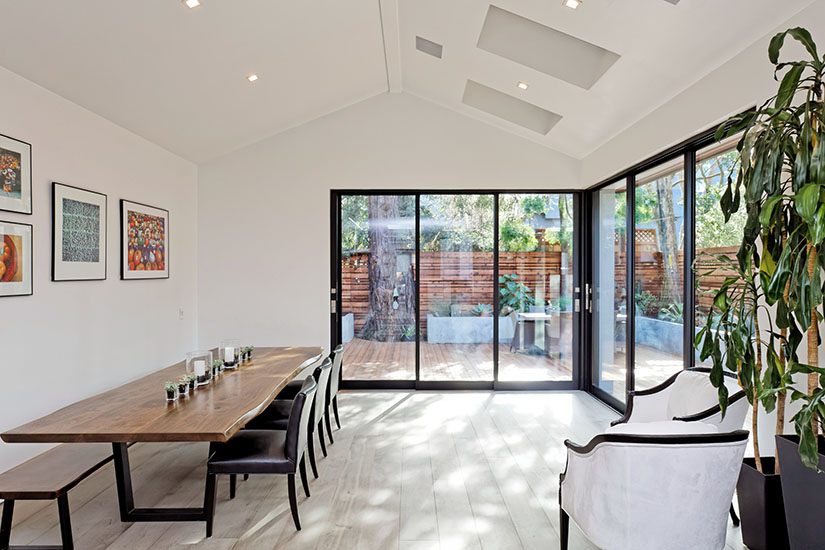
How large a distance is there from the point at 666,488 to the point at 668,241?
2.54m

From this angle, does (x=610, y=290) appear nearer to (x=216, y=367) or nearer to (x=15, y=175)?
(x=216, y=367)

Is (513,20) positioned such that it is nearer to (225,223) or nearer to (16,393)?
(225,223)

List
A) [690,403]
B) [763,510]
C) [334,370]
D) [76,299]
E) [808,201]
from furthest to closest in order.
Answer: [334,370], [76,299], [690,403], [763,510], [808,201]

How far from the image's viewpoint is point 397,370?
5.67 meters

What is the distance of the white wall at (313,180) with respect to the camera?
552 cm

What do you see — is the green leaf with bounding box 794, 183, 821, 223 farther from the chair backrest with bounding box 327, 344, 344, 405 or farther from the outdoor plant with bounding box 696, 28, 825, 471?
the chair backrest with bounding box 327, 344, 344, 405

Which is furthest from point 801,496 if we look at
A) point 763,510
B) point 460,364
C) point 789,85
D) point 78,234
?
point 78,234

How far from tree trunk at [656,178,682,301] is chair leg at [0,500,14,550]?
4.27 metres

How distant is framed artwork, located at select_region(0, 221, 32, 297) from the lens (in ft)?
9.70

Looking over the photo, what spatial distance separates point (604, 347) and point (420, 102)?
340 centimetres

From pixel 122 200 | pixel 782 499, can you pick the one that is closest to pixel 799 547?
pixel 782 499

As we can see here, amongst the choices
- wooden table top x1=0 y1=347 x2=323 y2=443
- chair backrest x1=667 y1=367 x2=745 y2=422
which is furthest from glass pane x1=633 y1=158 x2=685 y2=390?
wooden table top x1=0 y1=347 x2=323 y2=443

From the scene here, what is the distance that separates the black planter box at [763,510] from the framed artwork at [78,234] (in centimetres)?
426

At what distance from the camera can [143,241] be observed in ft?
14.9
